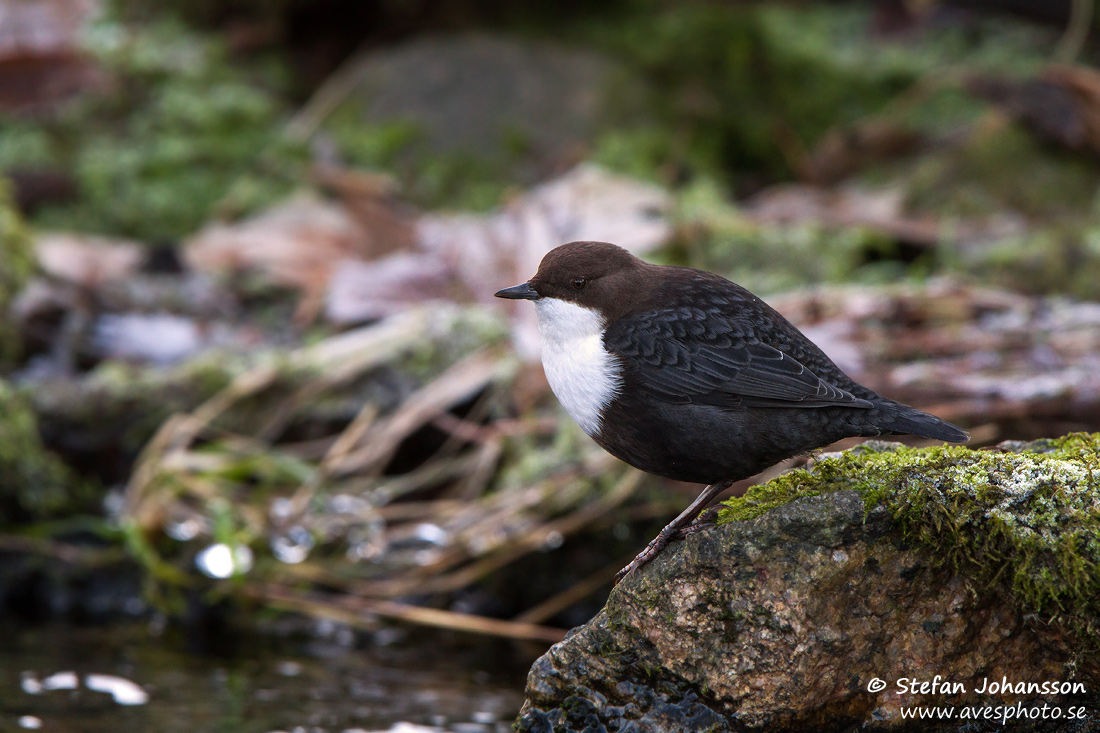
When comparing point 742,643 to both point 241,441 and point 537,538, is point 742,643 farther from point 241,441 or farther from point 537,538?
point 241,441

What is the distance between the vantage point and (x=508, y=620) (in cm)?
445

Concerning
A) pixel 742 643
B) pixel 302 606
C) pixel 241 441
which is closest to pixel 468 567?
pixel 302 606

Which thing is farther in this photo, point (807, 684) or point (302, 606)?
point (302, 606)

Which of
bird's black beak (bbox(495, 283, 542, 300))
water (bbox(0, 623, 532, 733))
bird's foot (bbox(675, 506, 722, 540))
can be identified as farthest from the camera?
water (bbox(0, 623, 532, 733))

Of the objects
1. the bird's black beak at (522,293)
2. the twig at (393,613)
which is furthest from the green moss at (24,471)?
the bird's black beak at (522,293)

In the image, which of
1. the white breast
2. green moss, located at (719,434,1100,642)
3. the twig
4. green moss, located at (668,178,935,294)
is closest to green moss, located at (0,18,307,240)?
green moss, located at (668,178,935,294)

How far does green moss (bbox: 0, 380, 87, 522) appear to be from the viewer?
15.2ft

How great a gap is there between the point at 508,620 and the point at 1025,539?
256cm

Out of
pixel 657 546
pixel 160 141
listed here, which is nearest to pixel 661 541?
pixel 657 546

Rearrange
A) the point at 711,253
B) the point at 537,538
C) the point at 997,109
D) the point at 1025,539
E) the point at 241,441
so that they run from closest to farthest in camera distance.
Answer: the point at 1025,539, the point at 537,538, the point at 241,441, the point at 711,253, the point at 997,109

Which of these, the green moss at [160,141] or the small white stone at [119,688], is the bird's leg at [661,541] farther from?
the green moss at [160,141]

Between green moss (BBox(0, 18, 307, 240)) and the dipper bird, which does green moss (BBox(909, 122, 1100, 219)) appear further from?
the dipper bird

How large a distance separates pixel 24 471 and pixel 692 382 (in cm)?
333

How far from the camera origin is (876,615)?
239 centimetres
